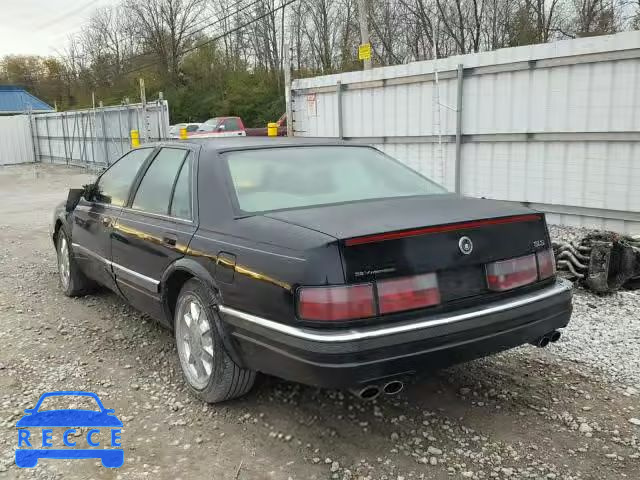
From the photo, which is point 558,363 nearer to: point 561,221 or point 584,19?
point 561,221

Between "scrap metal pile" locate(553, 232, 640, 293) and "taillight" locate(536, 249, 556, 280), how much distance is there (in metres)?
2.05

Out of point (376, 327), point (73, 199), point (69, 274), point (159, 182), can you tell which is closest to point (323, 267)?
point (376, 327)

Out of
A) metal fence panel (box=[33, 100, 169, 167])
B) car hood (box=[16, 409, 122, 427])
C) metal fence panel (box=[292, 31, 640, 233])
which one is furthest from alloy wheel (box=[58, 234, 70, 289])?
metal fence panel (box=[33, 100, 169, 167])

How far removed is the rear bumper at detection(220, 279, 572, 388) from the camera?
252 cm

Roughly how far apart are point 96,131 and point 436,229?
1926cm

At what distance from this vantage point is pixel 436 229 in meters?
2.75

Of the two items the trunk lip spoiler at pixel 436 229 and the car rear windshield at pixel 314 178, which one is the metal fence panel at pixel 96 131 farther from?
the trunk lip spoiler at pixel 436 229

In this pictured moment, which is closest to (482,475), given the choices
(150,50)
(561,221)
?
(561,221)

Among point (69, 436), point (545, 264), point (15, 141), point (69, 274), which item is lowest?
point (69, 436)

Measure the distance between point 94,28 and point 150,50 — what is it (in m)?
7.25

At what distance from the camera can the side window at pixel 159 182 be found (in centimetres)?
382

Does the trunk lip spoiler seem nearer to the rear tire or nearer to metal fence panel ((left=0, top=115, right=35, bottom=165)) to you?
the rear tire

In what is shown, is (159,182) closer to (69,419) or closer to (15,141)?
(69,419)

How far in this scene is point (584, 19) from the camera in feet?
89.7
